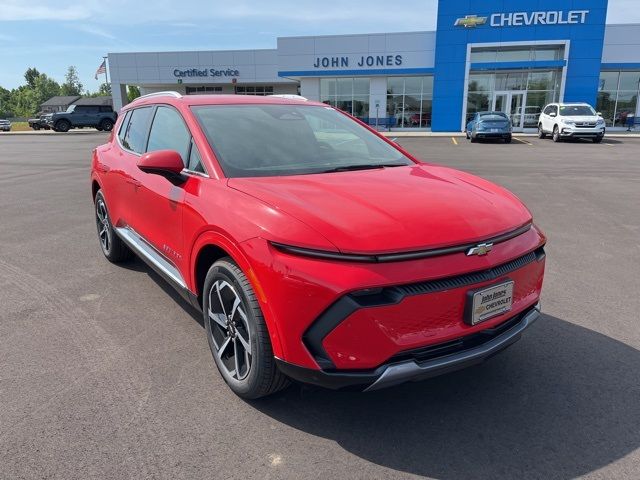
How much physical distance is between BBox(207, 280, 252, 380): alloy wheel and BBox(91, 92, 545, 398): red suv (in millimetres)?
10

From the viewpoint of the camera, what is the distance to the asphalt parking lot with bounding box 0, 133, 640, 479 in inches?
94.8

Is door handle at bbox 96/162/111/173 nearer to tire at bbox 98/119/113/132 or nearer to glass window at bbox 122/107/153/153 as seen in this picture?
glass window at bbox 122/107/153/153

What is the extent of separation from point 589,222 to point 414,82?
100 feet

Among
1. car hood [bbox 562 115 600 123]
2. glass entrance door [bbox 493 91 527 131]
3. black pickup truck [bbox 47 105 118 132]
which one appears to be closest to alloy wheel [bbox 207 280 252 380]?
car hood [bbox 562 115 600 123]

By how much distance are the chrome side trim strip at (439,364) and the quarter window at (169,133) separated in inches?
79.2

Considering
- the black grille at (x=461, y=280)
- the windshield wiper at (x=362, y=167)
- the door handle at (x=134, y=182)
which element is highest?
the windshield wiper at (x=362, y=167)

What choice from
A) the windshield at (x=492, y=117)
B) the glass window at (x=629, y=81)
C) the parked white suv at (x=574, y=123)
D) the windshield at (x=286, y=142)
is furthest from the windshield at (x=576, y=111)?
the windshield at (x=286, y=142)

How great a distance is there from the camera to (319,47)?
116 feet

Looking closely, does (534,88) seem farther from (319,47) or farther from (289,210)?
(289,210)

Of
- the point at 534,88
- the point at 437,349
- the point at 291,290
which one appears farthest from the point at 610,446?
the point at 534,88

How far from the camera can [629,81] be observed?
1307 inches

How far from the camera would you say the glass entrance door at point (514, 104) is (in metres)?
33.2

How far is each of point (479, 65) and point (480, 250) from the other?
33980 mm

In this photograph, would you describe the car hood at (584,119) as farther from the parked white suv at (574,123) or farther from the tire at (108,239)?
the tire at (108,239)
